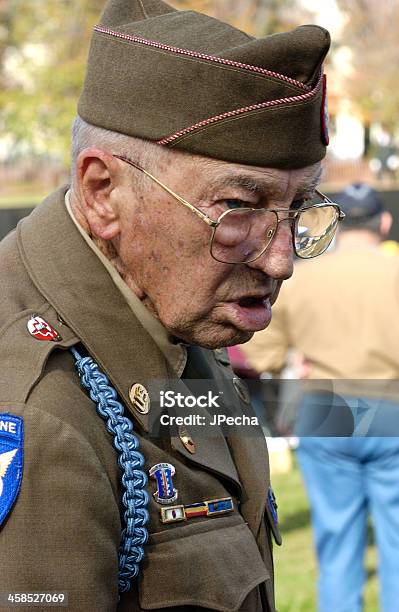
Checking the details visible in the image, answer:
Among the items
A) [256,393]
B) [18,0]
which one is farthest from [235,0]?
[256,393]

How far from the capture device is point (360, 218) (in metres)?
5.33

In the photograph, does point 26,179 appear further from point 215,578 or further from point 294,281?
point 215,578

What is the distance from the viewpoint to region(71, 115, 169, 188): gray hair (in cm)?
174

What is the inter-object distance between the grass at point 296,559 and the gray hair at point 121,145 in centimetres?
414

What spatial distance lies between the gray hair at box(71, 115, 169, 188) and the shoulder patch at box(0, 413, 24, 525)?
0.49 metres

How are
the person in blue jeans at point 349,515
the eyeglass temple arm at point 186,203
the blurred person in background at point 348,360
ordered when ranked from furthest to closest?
the person in blue jeans at point 349,515
the blurred person in background at point 348,360
the eyeglass temple arm at point 186,203

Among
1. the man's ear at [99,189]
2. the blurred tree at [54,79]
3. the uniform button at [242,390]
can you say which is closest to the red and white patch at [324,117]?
the man's ear at [99,189]

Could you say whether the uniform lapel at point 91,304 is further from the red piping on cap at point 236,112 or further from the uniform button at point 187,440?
the red piping on cap at point 236,112

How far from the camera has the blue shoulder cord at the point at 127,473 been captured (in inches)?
64.0

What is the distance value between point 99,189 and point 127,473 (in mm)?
499

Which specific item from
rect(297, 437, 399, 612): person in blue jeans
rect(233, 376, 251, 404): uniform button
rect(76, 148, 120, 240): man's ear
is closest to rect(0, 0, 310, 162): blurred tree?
rect(297, 437, 399, 612): person in blue jeans

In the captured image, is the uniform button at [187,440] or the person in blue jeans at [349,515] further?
the person in blue jeans at [349,515]

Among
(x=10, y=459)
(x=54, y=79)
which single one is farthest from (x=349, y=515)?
(x=54, y=79)

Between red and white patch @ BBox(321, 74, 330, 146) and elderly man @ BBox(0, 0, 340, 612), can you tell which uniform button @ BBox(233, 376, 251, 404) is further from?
red and white patch @ BBox(321, 74, 330, 146)
